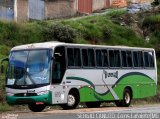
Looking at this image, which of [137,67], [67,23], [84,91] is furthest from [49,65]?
[67,23]

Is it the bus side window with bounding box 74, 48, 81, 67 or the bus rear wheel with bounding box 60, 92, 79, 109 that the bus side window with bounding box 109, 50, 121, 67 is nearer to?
the bus side window with bounding box 74, 48, 81, 67

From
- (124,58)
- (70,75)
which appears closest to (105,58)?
(124,58)

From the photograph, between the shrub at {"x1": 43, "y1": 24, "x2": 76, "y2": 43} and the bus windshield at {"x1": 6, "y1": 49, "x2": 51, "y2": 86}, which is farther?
the shrub at {"x1": 43, "y1": 24, "x2": 76, "y2": 43}

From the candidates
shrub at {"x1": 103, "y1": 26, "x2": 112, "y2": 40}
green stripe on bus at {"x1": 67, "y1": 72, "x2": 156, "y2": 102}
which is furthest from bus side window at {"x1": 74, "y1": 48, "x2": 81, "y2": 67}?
shrub at {"x1": 103, "y1": 26, "x2": 112, "y2": 40}

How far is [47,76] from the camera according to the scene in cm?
2417

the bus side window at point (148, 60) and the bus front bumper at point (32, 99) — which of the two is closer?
the bus front bumper at point (32, 99)

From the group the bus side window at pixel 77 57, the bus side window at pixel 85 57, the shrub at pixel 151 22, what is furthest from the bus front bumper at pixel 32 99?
the shrub at pixel 151 22

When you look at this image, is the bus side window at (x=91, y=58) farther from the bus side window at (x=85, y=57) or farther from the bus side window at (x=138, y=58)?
the bus side window at (x=138, y=58)

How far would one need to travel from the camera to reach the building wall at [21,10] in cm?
4759

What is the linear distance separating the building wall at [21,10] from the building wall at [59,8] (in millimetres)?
6920

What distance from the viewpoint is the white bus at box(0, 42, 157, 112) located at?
79.6 feet

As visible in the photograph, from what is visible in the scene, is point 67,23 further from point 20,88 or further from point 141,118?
point 141,118

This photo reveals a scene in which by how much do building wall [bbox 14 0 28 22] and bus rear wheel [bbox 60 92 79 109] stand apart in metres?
22.5

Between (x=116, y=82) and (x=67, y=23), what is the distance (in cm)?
1582
